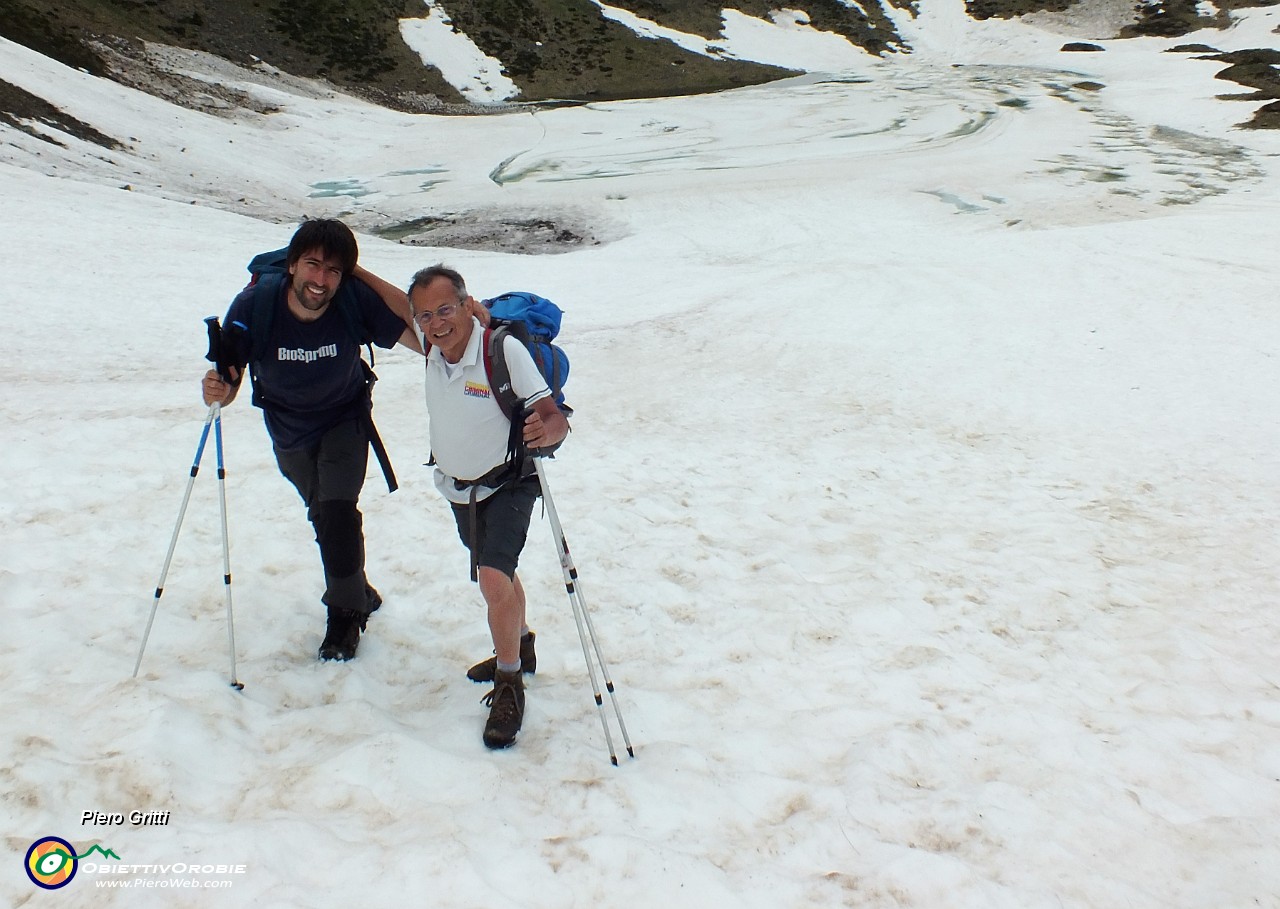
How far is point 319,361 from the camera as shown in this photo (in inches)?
181

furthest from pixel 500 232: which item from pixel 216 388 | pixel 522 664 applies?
pixel 522 664

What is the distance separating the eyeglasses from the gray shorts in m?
1.00

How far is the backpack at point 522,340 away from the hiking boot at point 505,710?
1.72 metres

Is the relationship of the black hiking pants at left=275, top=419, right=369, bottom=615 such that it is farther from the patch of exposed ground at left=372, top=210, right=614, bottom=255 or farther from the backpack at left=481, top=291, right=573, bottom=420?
the patch of exposed ground at left=372, top=210, right=614, bottom=255

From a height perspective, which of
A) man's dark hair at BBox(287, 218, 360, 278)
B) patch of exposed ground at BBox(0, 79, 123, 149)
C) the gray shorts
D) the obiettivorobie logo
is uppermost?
patch of exposed ground at BBox(0, 79, 123, 149)

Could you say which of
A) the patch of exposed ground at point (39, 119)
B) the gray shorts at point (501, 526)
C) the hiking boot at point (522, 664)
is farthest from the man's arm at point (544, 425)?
the patch of exposed ground at point (39, 119)

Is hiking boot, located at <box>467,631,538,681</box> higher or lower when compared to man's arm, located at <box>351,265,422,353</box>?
lower

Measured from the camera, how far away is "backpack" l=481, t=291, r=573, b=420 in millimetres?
4070

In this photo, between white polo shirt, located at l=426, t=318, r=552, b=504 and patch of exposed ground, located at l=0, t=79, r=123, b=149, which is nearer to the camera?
white polo shirt, located at l=426, t=318, r=552, b=504

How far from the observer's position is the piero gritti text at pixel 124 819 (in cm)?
367

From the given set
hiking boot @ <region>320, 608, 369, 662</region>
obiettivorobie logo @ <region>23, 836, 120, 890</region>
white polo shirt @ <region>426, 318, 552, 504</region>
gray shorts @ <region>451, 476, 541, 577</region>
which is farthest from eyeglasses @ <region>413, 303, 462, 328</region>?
obiettivorobie logo @ <region>23, 836, 120, 890</region>

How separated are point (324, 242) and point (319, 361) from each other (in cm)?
72

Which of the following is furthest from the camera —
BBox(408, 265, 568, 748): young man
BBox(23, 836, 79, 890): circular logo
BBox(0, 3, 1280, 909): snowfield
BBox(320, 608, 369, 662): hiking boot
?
BBox(320, 608, 369, 662): hiking boot

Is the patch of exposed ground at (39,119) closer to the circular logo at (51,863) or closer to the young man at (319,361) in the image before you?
the young man at (319,361)
